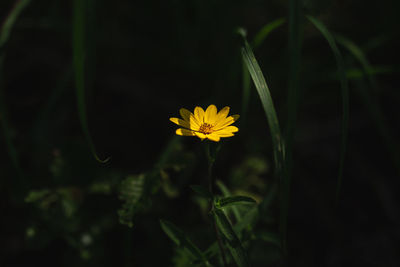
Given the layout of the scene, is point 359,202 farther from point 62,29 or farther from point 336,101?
point 62,29

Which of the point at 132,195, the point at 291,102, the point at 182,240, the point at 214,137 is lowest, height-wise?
the point at 182,240

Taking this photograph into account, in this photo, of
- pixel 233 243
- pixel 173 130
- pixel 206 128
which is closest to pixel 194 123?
pixel 206 128

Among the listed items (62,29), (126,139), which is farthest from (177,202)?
(62,29)

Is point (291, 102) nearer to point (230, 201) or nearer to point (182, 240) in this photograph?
point (230, 201)

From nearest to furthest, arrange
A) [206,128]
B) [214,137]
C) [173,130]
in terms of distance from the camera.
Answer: [214,137], [206,128], [173,130]

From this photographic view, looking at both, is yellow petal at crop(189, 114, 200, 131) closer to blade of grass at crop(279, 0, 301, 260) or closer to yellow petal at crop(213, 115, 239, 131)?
yellow petal at crop(213, 115, 239, 131)

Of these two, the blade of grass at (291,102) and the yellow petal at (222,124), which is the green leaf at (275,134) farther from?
the yellow petal at (222,124)

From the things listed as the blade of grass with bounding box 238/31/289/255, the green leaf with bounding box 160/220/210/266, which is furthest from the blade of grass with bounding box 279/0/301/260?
the green leaf with bounding box 160/220/210/266

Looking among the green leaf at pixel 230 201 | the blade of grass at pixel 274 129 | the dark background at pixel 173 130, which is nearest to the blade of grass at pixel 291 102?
the blade of grass at pixel 274 129
